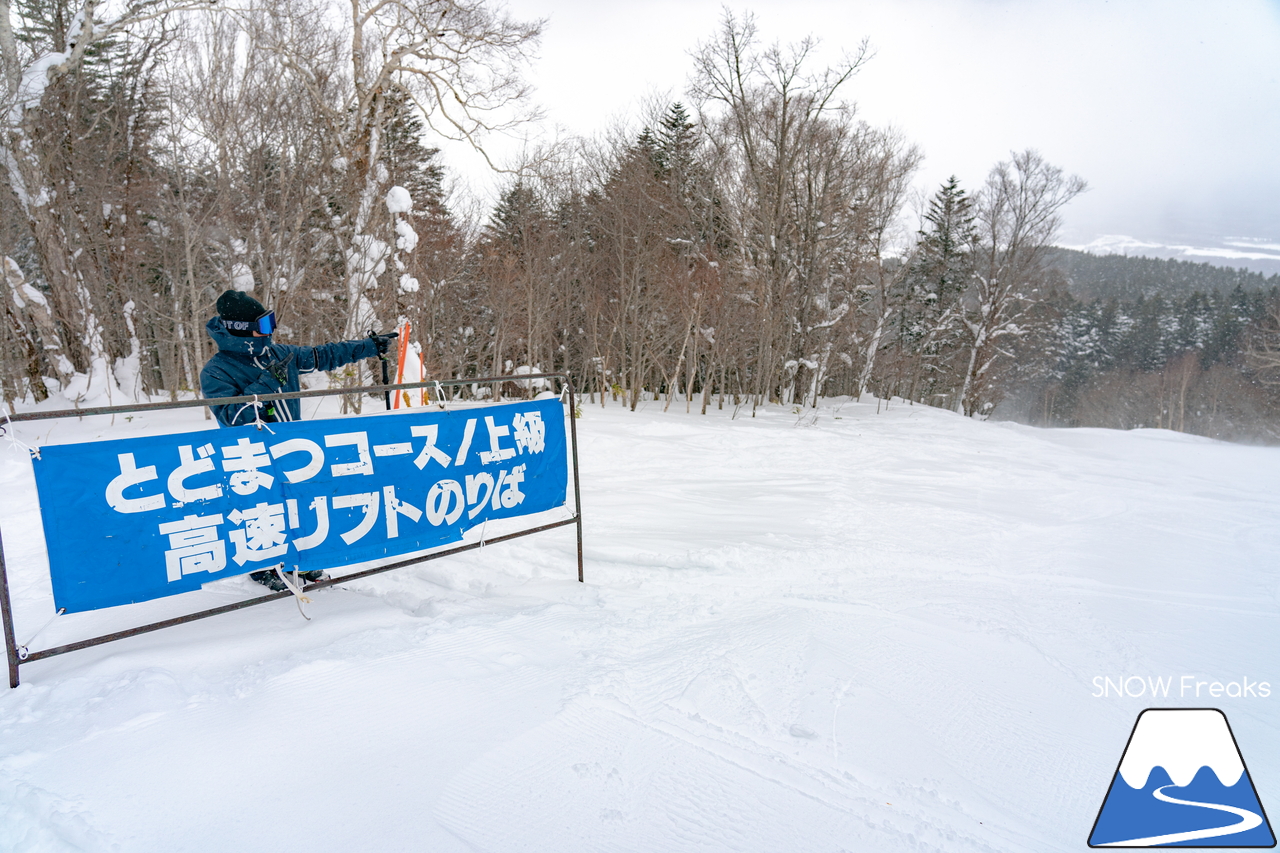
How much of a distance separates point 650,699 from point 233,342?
3388 mm

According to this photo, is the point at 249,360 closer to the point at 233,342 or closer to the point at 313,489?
the point at 233,342

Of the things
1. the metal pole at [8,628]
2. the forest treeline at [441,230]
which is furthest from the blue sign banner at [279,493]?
the forest treeline at [441,230]

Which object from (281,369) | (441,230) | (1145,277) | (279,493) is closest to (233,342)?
(281,369)

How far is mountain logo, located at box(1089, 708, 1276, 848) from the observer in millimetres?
2053

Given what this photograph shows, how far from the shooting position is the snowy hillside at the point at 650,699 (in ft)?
6.63

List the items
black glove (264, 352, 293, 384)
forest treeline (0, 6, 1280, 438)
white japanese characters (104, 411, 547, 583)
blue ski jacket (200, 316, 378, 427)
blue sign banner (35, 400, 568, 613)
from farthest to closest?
forest treeline (0, 6, 1280, 438), black glove (264, 352, 293, 384), blue ski jacket (200, 316, 378, 427), white japanese characters (104, 411, 547, 583), blue sign banner (35, 400, 568, 613)

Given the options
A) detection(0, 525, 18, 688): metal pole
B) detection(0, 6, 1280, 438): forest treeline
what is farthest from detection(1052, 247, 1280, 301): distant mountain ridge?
detection(0, 525, 18, 688): metal pole

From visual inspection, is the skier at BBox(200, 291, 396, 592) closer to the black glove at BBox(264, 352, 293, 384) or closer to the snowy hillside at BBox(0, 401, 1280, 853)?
the black glove at BBox(264, 352, 293, 384)

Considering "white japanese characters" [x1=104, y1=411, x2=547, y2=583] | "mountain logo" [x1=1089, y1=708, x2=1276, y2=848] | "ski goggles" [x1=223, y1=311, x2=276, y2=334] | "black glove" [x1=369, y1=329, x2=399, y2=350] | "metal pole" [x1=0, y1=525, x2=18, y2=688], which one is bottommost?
"mountain logo" [x1=1089, y1=708, x2=1276, y2=848]

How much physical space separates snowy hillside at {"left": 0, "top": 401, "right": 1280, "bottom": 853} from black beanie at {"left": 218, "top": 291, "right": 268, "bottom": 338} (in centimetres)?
172

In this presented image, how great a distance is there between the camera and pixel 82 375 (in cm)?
1265

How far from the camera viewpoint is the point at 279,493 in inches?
121

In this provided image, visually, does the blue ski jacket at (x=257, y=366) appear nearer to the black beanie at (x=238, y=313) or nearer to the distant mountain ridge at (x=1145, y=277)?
the black beanie at (x=238, y=313)

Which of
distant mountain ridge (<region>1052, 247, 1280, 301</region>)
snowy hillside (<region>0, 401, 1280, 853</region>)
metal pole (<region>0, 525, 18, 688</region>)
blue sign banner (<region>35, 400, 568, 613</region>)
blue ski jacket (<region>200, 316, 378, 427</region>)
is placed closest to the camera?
snowy hillside (<region>0, 401, 1280, 853</region>)
